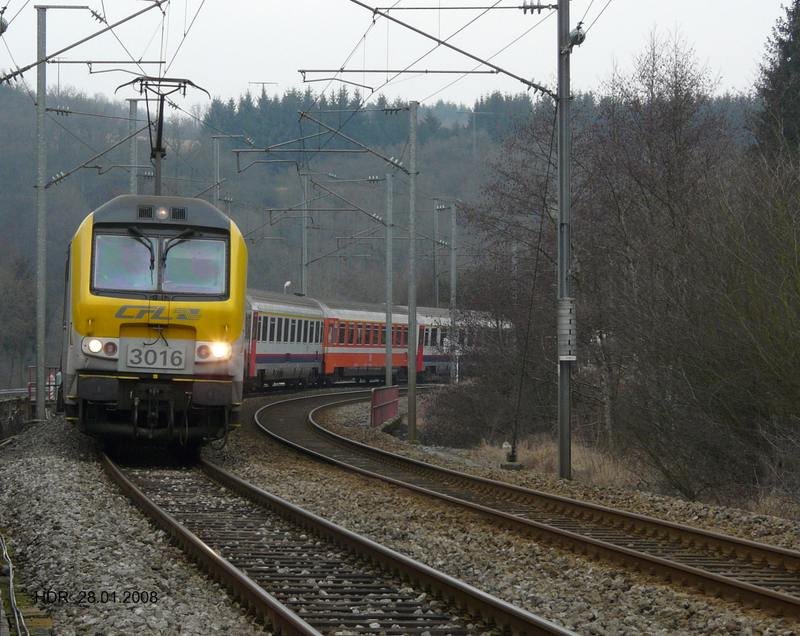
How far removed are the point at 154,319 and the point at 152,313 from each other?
0.08m

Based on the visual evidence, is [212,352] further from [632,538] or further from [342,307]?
[342,307]

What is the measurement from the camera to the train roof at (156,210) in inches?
595

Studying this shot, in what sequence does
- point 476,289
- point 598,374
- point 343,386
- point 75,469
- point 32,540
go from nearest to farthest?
point 32,540 → point 75,469 → point 598,374 → point 476,289 → point 343,386

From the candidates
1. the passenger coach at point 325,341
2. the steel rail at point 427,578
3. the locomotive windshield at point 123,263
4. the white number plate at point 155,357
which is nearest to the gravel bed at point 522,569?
the steel rail at point 427,578

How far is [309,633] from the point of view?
21.1 feet

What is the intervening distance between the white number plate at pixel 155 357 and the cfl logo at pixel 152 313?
1.20 feet

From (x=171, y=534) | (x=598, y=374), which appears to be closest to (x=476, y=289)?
(x=598, y=374)

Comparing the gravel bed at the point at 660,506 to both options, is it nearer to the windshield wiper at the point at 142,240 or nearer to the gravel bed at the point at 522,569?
the gravel bed at the point at 522,569

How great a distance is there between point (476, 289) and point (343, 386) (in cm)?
1583

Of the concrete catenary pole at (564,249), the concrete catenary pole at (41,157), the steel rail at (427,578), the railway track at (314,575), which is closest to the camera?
the steel rail at (427,578)

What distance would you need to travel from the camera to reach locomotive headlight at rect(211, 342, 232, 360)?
15.0m

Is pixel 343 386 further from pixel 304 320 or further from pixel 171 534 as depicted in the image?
pixel 171 534

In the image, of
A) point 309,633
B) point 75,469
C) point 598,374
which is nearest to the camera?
point 309,633

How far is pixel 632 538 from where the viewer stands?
435 inches
